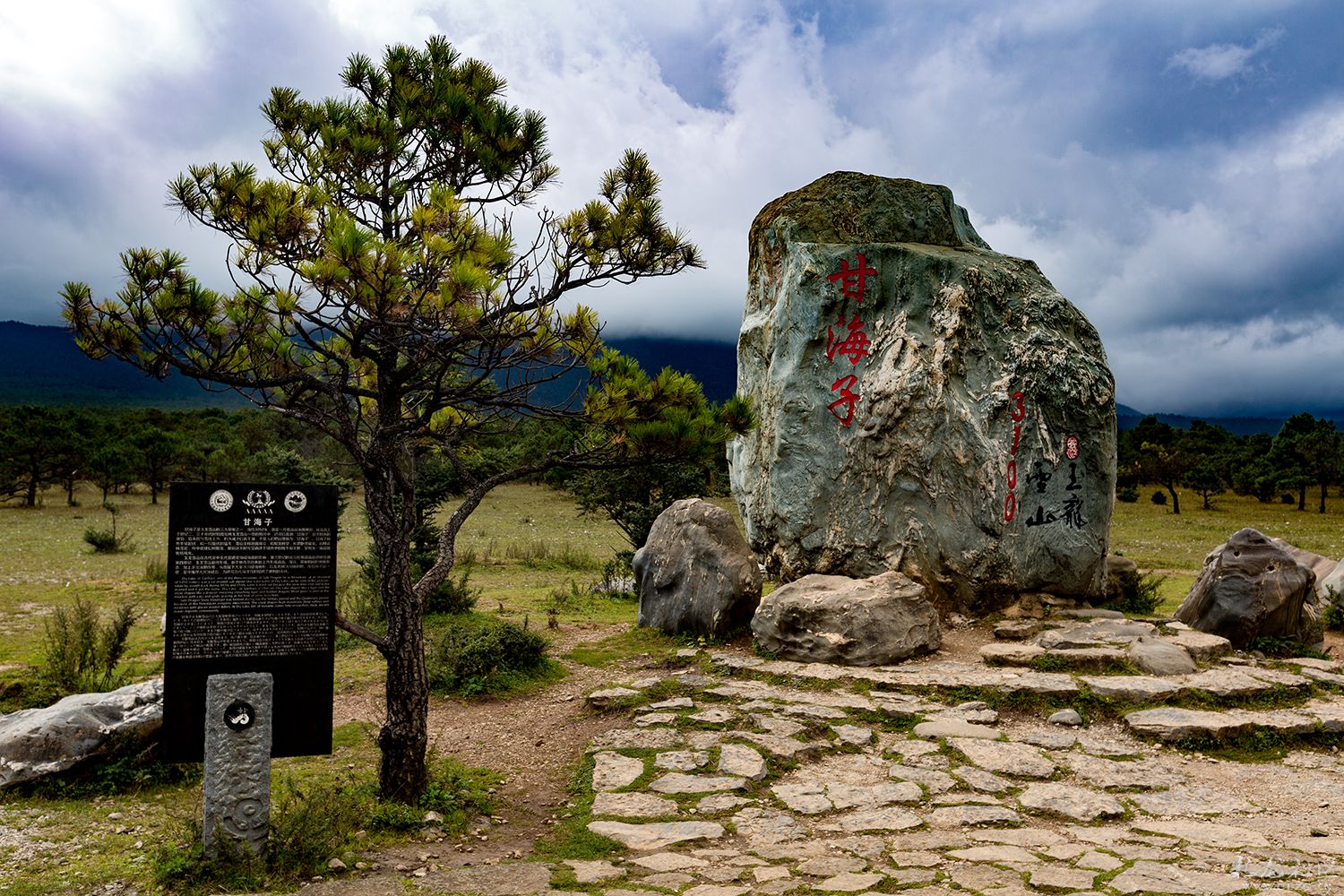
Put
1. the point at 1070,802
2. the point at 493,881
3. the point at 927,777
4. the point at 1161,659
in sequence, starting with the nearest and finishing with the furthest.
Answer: the point at 493,881 < the point at 1070,802 < the point at 927,777 < the point at 1161,659

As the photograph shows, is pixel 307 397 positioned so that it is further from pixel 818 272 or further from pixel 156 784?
pixel 818 272

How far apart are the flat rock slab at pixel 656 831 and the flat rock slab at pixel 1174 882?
257cm

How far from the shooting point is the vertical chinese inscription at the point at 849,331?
43.5 ft

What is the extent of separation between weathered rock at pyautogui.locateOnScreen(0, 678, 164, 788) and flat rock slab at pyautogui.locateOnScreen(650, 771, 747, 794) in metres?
4.10

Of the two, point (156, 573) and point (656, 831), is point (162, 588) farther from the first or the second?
point (656, 831)

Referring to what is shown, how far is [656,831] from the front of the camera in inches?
250

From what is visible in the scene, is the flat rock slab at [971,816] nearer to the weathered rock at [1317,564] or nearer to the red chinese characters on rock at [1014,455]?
the red chinese characters on rock at [1014,455]

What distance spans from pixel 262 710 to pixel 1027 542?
1032cm

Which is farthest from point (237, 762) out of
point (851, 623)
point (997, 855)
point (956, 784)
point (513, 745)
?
point (851, 623)

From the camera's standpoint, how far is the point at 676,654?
11.3 metres

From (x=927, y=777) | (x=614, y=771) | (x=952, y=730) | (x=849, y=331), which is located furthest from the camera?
(x=849, y=331)

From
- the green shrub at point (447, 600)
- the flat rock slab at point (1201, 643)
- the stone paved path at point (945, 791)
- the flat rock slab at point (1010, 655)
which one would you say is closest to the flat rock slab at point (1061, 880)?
the stone paved path at point (945, 791)

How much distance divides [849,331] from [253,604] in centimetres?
971

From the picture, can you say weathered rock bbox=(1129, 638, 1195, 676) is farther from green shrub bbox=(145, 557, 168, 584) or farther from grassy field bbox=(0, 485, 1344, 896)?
green shrub bbox=(145, 557, 168, 584)
